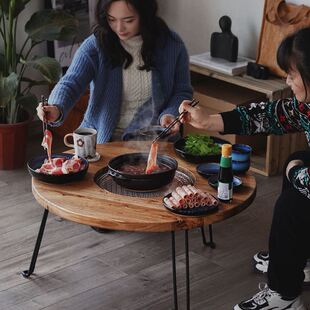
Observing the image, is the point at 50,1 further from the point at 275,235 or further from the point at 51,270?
the point at 275,235

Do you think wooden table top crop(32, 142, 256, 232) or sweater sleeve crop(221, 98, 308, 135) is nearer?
wooden table top crop(32, 142, 256, 232)

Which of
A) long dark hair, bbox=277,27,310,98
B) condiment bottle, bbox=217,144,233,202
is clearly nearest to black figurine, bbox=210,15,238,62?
long dark hair, bbox=277,27,310,98

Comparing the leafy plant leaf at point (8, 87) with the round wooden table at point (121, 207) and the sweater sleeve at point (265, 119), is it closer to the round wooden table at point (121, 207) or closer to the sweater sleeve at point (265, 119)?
the round wooden table at point (121, 207)

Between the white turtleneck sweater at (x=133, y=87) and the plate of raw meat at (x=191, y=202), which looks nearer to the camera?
the plate of raw meat at (x=191, y=202)

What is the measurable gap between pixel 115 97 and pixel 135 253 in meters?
0.65

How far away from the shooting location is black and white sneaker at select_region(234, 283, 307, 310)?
89.3 inches

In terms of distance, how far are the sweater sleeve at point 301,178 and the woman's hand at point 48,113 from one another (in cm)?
85

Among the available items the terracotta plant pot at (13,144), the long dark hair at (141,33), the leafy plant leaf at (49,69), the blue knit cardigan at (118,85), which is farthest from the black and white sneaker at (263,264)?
the terracotta plant pot at (13,144)

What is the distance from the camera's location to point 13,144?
3445 mm

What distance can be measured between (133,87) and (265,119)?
0.71 meters

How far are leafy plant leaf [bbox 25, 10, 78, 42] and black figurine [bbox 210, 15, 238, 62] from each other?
80 centimetres

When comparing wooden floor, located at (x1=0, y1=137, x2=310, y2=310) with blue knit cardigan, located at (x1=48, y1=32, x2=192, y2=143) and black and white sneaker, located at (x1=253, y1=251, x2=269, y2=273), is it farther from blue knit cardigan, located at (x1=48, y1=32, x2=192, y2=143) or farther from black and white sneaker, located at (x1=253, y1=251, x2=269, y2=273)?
blue knit cardigan, located at (x1=48, y1=32, x2=192, y2=143)

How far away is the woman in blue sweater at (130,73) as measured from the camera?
2.75 metres

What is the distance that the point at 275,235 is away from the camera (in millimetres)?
2227
